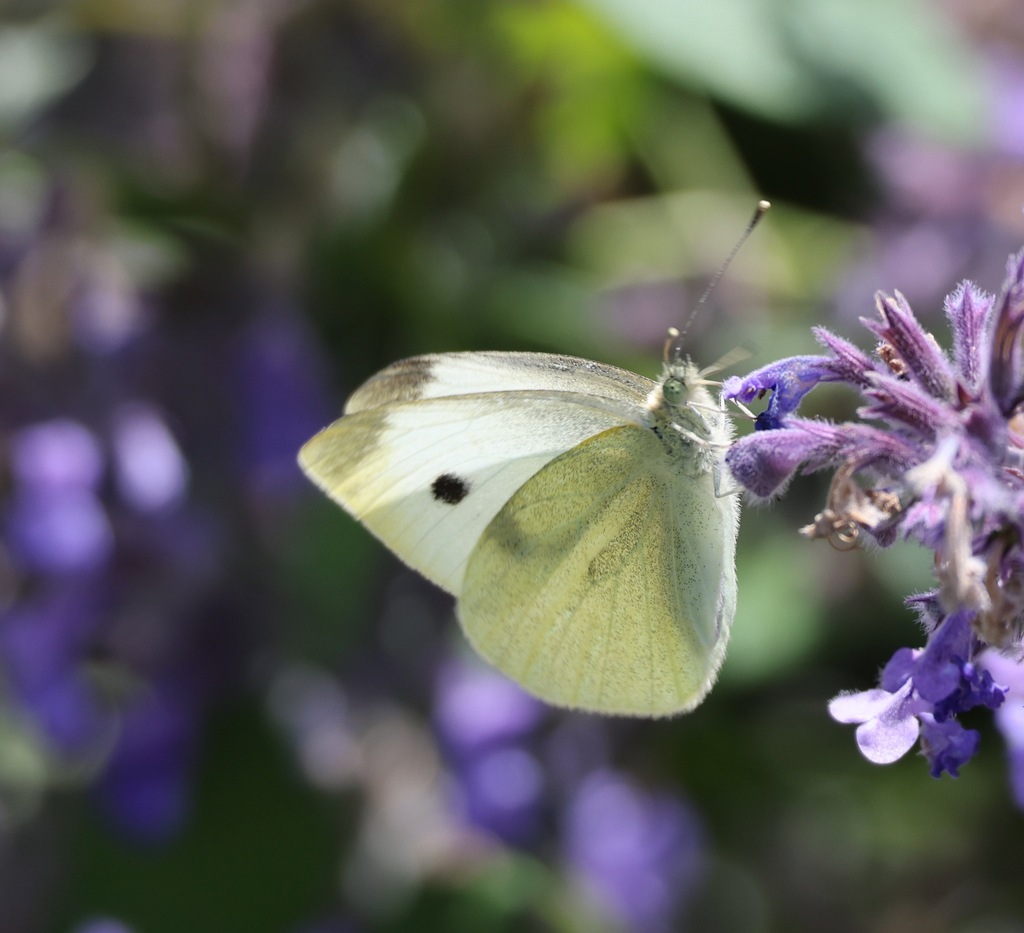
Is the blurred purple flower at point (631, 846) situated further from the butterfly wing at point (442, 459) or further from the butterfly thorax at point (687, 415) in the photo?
the butterfly thorax at point (687, 415)

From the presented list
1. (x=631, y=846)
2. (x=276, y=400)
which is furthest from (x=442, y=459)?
(x=631, y=846)

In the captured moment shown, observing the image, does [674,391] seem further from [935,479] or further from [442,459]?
[935,479]

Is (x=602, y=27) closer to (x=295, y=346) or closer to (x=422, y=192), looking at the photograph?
(x=422, y=192)

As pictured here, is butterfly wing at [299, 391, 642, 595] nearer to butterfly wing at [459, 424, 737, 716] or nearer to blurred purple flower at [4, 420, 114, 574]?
butterfly wing at [459, 424, 737, 716]

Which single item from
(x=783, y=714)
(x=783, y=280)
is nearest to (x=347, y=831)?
(x=783, y=714)

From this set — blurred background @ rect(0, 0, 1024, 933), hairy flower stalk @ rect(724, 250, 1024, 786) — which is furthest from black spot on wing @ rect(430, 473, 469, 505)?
blurred background @ rect(0, 0, 1024, 933)

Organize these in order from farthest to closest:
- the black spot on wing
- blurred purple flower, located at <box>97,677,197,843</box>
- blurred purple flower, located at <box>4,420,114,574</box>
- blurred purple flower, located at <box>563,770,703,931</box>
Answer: blurred purple flower, located at <box>563,770,703,931</box> → blurred purple flower, located at <box>97,677,197,843</box> → blurred purple flower, located at <box>4,420,114,574</box> → the black spot on wing

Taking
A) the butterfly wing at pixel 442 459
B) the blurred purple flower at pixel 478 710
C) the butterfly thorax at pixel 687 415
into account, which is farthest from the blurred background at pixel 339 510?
the butterfly thorax at pixel 687 415
